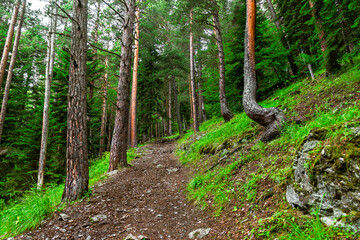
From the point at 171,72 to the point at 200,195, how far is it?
43.0 ft

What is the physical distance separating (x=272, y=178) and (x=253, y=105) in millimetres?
2524

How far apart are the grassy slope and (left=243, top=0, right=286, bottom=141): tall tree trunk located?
320 millimetres

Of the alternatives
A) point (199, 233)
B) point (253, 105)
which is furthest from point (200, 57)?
point (199, 233)

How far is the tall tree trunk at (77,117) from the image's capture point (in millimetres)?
4102

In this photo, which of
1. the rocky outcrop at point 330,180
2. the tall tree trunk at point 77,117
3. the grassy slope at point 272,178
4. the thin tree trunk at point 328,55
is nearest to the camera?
the rocky outcrop at point 330,180

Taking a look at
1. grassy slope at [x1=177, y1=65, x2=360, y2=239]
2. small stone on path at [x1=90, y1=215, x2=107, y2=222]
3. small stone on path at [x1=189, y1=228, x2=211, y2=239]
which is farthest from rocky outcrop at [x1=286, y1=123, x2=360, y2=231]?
small stone on path at [x1=90, y1=215, x2=107, y2=222]

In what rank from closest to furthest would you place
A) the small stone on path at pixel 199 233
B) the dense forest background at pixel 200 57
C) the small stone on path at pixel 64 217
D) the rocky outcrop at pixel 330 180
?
the rocky outcrop at pixel 330 180 → the small stone on path at pixel 199 233 → the small stone on path at pixel 64 217 → the dense forest background at pixel 200 57

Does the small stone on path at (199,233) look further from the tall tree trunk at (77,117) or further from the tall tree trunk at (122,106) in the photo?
the tall tree trunk at (122,106)

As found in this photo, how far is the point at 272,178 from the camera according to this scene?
8.92ft

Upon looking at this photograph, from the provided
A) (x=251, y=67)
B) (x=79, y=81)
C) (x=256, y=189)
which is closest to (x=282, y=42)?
(x=251, y=67)

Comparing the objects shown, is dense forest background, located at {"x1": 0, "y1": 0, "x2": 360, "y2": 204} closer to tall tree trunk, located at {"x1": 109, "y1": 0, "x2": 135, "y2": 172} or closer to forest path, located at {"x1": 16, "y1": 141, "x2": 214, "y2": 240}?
tall tree trunk, located at {"x1": 109, "y1": 0, "x2": 135, "y2": 172}

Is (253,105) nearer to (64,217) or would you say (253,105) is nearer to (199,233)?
(199,233)

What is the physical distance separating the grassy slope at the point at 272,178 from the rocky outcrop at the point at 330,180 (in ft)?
0.33

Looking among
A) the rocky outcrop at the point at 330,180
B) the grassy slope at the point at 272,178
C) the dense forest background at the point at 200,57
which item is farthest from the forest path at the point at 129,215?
the dense forest background at the point at 200,57
